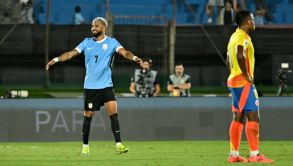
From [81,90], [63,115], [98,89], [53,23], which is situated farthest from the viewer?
[53,23]

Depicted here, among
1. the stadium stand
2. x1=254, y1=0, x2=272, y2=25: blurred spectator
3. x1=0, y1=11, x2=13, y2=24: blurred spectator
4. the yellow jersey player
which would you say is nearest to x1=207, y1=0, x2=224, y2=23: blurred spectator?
the stadium stand

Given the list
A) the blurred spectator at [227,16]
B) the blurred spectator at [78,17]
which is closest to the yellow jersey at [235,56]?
the blurred spectator at [227,16]

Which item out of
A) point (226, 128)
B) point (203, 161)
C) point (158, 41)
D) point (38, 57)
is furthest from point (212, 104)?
point (203, 161)

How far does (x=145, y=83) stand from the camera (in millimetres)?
20688

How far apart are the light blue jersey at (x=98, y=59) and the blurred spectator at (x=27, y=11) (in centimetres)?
861

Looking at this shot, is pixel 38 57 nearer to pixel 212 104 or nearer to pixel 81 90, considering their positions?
pixel 81 90

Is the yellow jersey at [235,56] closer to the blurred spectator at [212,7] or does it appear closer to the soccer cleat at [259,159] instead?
the soccer cleat at [259,159]

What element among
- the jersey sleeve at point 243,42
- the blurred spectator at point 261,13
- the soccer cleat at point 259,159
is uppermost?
the blurred spectator at point 261,13

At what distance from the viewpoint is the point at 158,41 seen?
22.2 meters

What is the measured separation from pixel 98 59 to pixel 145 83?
6729mm

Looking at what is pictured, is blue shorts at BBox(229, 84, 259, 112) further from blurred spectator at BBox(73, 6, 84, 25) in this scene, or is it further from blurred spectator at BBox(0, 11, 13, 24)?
blurred spectator at BBox(73, 6, 84, 25)

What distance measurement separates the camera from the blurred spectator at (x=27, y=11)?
22.5 metres

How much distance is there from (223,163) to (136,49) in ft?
34.1

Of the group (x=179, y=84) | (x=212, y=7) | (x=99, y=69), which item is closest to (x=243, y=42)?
(x=99, y=69)
